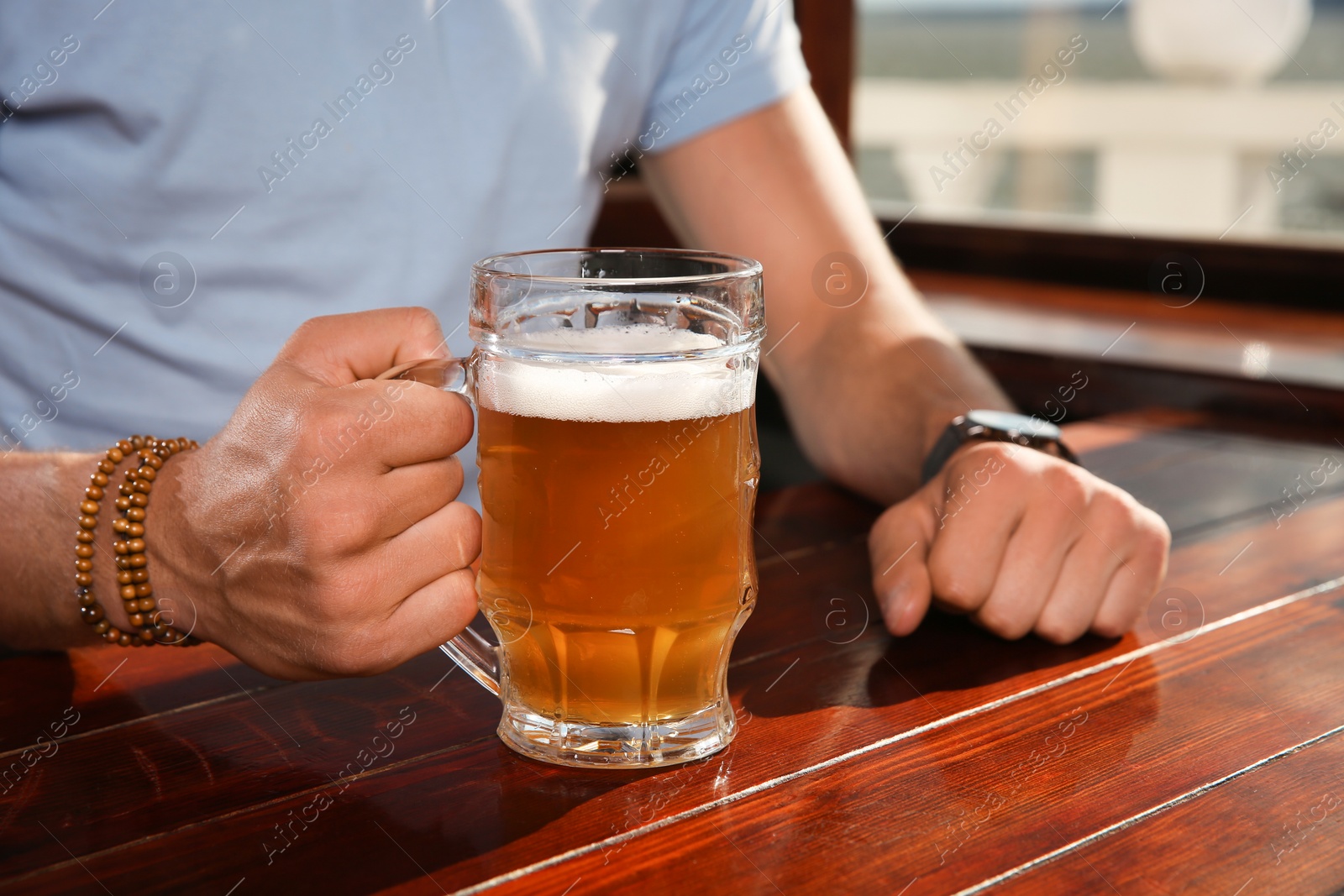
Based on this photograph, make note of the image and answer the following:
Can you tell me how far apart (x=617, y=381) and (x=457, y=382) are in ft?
0.50

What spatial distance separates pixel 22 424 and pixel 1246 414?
1974mm

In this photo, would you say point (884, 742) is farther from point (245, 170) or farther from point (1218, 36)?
point (1218, 36)

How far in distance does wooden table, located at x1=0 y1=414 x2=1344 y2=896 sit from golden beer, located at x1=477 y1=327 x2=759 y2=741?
0.07 m

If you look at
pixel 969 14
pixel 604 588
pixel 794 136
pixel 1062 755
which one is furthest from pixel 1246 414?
pixel 969 14

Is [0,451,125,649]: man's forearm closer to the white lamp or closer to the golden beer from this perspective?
the golden beer

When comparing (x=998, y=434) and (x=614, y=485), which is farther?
(x=998, y=434)

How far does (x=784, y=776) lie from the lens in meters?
0.82

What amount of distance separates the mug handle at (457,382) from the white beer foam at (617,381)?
0.11ft

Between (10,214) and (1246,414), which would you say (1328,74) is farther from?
(10,214)

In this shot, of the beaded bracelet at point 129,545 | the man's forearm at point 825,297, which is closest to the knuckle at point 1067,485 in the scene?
the man's forearm at point 825,297

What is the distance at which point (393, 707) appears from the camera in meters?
0.93

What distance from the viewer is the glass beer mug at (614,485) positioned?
77 cm

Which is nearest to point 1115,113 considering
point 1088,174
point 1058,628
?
point 1088,174

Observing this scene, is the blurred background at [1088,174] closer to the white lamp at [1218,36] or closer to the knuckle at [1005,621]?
the white lamp at [1218,36]
